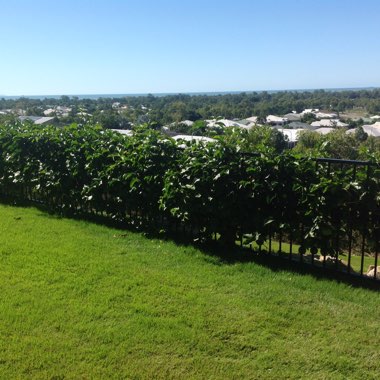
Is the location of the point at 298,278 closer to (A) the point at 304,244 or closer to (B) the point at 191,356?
(A) the point at 304,244

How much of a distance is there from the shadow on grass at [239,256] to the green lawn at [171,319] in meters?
0.14

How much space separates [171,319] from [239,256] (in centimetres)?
183

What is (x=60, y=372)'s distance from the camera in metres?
2.81

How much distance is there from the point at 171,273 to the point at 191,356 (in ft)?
5.12

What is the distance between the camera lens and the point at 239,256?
17.0 feet

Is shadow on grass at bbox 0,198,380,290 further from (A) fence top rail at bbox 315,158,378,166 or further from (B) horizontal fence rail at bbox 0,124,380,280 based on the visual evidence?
(A) fence top rail at bbox 315,158,378,166

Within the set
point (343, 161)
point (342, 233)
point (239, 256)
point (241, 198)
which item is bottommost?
point (239, 256)

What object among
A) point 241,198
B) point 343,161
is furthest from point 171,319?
point 343,161

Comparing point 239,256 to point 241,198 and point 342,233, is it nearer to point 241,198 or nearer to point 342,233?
point 241,198

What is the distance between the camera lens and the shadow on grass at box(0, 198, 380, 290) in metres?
4.60

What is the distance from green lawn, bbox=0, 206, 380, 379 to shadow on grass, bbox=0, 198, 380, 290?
14cm

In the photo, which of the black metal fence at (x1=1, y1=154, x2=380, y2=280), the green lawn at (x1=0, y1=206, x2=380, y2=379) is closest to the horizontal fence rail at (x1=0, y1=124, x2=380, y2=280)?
the black metal fence at (x1=1, y1=154, x2=380, y2=280)

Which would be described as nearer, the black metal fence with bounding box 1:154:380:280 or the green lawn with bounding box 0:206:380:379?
the green lawn with bounding box 0:206:380:379

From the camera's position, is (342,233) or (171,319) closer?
(171,319)
